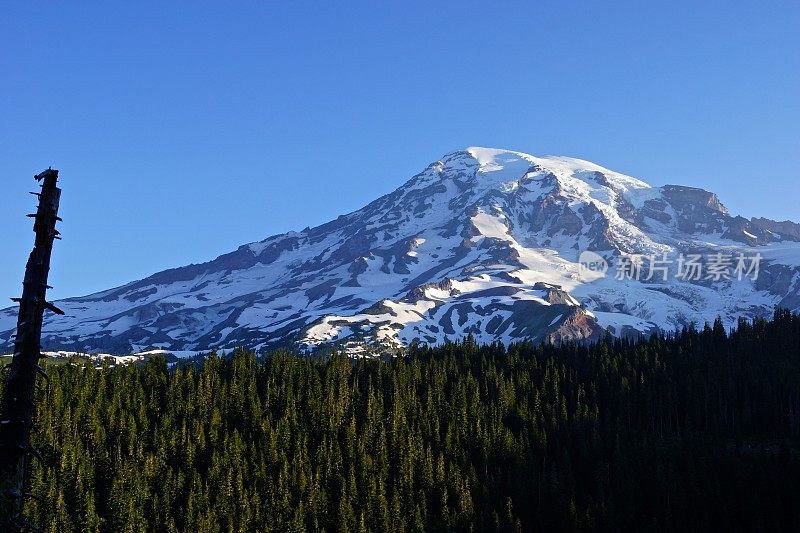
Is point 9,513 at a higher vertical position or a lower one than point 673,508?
higher

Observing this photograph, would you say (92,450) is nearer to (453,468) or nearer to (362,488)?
(362,488)

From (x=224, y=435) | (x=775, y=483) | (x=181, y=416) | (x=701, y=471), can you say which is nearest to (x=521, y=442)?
(x=701, y=471)

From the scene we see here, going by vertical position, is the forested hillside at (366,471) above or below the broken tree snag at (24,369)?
below

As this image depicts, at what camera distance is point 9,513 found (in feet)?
58.6

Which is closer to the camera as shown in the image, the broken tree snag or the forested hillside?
the broken tree snag

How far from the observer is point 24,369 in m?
18.5

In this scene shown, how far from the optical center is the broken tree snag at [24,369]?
17.7 metres

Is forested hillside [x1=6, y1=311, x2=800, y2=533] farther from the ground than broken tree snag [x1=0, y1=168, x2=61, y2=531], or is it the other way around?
broken tree snag [x1=0, y1=168, x2=61, y2=531]

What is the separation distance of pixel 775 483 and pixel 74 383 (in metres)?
152

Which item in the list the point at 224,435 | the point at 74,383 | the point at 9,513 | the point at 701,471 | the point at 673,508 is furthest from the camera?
the point at 74,383

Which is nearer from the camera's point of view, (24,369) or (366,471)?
(24,369)

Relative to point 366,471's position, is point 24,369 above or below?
above

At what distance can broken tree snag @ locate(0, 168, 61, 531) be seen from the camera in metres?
17.7

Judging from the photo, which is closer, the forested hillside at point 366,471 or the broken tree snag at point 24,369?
the broken tree snag at point 24,369
